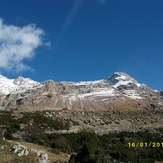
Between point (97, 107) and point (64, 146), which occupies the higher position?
point (97, 107)

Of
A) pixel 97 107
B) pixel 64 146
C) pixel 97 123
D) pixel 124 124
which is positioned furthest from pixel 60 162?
pixel 97 107

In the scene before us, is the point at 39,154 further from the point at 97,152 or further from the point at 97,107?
the point at 97,107

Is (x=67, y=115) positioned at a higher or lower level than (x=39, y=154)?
higher

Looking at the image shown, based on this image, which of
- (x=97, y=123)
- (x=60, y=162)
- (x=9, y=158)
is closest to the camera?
(x=9, y=158)

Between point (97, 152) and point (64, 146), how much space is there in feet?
35.4

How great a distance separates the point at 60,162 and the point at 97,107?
489 feet

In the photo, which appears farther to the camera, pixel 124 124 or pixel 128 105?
pixel 128 105

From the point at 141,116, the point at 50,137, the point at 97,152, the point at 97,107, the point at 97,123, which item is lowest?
the point at 97,152

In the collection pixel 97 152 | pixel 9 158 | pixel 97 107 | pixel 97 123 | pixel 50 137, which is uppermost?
pixel 97 107

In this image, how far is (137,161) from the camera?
46.9 metres

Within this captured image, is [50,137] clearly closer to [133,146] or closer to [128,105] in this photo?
[133,146]

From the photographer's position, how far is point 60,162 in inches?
1348

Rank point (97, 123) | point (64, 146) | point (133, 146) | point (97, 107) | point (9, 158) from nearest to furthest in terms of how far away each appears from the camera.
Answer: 1. point (9, 158)
2. point (64, 146)
3. point (133, 146)
4. point (97, 123)
5. point (97, 107)

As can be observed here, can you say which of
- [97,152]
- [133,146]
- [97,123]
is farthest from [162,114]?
[97,152]
